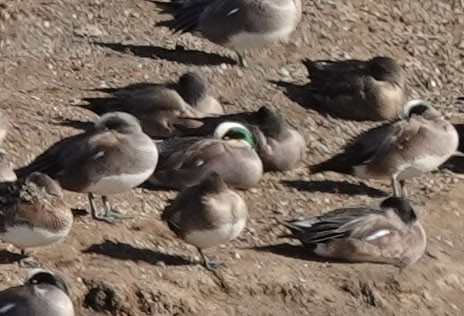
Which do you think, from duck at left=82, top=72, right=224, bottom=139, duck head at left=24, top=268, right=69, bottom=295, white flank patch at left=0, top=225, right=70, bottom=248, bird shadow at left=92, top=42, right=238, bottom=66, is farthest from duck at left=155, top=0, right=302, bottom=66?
duck head at left=24, top=268, right=69, bottom=295

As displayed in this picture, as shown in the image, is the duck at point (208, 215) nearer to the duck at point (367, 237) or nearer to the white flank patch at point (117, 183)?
the white flank patch at point (117, 183)

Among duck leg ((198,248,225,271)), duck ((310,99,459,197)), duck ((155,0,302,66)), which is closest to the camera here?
duck leg ((198,248,225,271))

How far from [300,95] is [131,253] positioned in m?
4.15

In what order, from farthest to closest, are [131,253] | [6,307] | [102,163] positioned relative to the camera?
[102,163] < [131,253] < [6,307]

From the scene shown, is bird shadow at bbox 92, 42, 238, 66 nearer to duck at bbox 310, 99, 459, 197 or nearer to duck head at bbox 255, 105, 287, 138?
duck head at bbox 255, 105, 287, 138

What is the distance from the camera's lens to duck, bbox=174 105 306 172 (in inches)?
603

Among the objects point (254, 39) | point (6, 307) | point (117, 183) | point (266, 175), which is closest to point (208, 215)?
point (117, 183)

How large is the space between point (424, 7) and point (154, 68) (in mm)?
3706

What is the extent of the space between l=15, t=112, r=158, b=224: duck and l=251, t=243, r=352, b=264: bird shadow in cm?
115

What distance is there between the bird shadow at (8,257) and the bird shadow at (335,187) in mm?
3177

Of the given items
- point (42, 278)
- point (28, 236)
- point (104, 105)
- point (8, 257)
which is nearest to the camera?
point (42, 278)

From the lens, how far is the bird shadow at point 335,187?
1527 centimetres

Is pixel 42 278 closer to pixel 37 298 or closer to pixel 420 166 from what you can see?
pixel 37 298

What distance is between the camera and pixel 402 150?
15.1m
